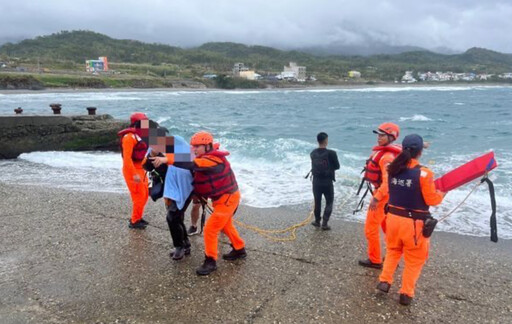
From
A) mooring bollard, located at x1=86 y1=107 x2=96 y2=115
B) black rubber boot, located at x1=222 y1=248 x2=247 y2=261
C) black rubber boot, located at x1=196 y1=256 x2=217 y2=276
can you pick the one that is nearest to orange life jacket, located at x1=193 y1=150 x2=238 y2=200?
black rubber boot, located at x1=196 y1=256 x2=217 y2=276

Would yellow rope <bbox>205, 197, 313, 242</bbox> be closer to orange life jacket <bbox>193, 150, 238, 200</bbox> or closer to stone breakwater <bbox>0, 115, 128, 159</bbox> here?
orange life jacket <bbox>193, 150, 238, 200</bbox>

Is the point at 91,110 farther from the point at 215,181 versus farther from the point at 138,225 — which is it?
the point at 215,181

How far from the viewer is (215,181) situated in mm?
4723

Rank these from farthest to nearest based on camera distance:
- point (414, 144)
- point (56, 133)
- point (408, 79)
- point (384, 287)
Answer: point (408, 79) < point (56, 133) < point (384, 287) < point (414, 144)

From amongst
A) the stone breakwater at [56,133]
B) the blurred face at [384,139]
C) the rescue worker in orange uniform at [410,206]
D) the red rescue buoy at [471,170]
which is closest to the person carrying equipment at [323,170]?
the blurred face at [384,139]

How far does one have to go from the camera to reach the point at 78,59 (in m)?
144

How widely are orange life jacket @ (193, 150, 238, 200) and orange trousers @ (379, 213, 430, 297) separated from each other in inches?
73.4

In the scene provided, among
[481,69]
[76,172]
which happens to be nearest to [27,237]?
[76,172]

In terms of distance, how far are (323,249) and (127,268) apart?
2.72 meters

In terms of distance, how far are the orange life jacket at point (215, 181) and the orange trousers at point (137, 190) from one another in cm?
177

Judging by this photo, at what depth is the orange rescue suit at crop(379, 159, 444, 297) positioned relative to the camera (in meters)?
4.05

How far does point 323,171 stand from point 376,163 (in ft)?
5.57

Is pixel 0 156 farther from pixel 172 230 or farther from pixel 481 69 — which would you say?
pixel 481 69

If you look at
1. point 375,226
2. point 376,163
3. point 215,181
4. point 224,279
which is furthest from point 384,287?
point 215,181
